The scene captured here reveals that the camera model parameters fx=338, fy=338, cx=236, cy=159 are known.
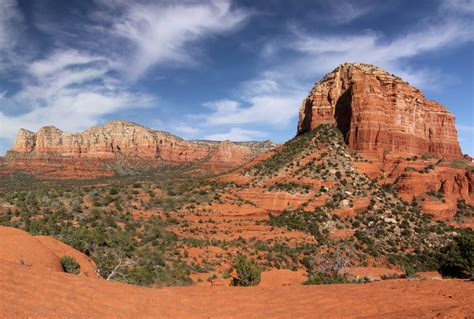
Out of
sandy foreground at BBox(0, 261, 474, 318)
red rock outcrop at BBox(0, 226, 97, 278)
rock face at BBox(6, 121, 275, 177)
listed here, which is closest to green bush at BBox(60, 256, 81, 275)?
red rock outcrop at BBox(0, 226, 97, 278)

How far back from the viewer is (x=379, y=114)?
52.3m

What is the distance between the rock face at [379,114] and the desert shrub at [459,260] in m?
28.5

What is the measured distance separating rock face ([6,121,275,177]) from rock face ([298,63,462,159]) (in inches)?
3109

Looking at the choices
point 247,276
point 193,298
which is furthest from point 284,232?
point 193,298

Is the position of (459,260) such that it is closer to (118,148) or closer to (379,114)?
(379,114)

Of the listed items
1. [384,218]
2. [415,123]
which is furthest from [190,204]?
[415,123]

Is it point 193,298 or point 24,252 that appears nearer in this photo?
point 193,298

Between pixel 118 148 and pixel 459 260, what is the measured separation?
5887 inches

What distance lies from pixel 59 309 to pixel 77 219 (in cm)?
2562

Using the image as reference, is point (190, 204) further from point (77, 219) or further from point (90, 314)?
point (90, 314)

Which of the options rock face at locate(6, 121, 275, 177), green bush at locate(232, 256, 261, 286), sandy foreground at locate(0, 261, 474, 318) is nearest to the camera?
sandy foreground at locate(0, 261, 474, 318)

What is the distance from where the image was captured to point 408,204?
4712cm

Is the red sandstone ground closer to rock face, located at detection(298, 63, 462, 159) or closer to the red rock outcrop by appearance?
the red rock outcrop

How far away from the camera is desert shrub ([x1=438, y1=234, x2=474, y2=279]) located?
889 inches
